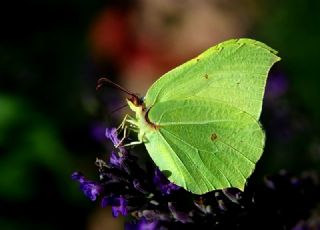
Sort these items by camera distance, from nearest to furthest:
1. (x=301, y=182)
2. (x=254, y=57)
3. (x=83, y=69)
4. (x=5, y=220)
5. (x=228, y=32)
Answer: (x=254, y=57) → (x=301, y=182) → (x=5, y=220) → (x=83, y=69) → (x=228, y=32)

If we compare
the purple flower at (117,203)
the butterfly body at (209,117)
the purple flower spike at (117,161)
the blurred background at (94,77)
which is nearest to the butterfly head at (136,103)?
the butterfly body at (209,117)

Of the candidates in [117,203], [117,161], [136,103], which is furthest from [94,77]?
[117,203]

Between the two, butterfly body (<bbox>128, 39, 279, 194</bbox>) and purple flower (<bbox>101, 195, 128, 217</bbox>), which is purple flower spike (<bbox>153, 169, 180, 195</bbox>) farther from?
purple flower (<bbox>101, 195, 128, 217</bbox>)

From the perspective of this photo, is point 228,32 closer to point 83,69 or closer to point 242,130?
point 83,69

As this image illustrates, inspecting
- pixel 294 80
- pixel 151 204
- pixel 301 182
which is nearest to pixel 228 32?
pixel 294 80

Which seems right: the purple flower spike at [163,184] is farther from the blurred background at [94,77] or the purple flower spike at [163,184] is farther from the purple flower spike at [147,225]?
the blurred background at [94,77]

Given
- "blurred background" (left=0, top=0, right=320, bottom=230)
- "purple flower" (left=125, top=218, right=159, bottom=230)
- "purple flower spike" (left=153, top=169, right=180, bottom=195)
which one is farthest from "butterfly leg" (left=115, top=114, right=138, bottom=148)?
"blurred background" (left=0, top=0, right=320, bottom=230)
